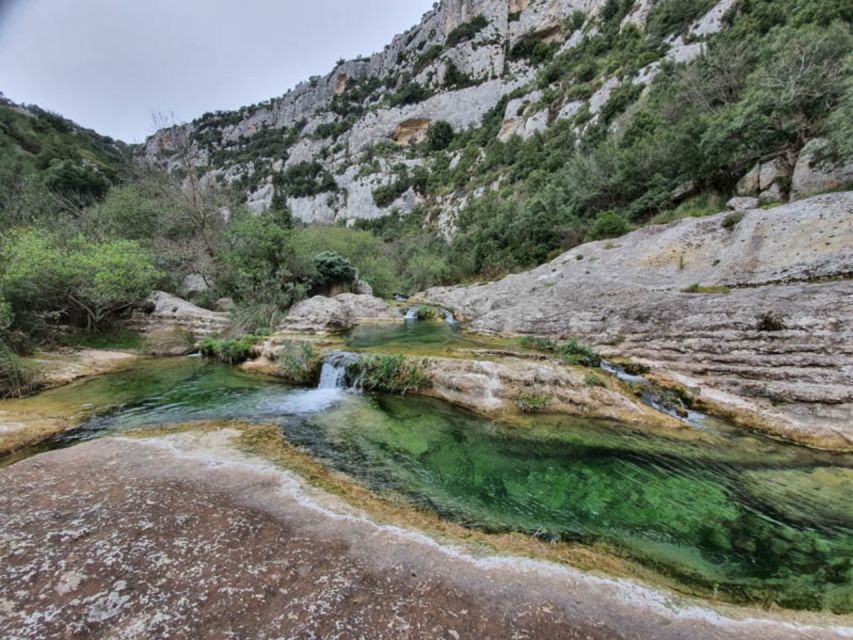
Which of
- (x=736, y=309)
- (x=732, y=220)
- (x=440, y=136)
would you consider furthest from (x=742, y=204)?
(x=440, y=136)

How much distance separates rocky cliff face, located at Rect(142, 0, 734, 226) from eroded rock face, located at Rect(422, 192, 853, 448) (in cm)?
4264

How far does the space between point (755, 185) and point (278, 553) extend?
26.1m

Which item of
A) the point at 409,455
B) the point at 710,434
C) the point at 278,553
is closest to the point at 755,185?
the point at 710,434

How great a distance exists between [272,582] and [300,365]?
9122 millimetres

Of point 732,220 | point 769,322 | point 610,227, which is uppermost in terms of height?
point 610,227

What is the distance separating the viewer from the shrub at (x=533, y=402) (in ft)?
30.5

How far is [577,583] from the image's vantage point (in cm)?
377

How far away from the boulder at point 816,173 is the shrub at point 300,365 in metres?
22.5

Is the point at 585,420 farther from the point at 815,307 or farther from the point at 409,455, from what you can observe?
the point at 815,307

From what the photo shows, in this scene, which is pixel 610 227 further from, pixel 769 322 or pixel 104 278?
pixel 104 278

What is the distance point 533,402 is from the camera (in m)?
9.33

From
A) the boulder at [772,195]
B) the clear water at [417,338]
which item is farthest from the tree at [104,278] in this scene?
the boulder at [772,195]

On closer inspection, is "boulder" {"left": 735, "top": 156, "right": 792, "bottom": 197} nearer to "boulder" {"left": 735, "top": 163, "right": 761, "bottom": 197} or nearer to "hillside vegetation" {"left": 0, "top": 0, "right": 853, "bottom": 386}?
"boulder" {"left": 735, "top": 163, "right": 761, "bottom": 197}

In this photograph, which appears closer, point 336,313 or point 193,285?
point 336,313
